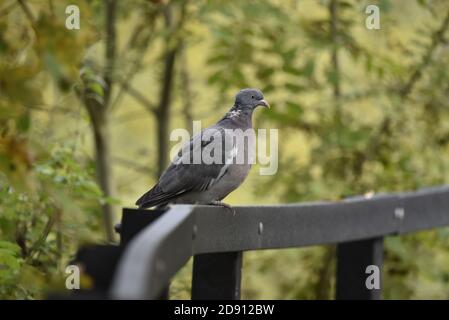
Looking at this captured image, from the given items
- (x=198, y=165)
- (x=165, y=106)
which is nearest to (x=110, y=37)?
(x=165, y=106)

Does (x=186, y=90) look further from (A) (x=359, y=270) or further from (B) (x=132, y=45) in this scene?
(A) (x=359, y=270)

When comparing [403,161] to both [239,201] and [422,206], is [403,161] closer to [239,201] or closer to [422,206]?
[239,201]

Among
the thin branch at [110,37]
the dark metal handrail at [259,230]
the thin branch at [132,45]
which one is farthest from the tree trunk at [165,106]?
the dark metal handrail at [259,230]

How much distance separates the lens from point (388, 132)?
24.7 ft

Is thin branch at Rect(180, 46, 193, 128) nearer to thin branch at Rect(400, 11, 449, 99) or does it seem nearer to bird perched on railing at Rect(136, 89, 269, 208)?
thin branch at Rect(400, 11, 449, 99)

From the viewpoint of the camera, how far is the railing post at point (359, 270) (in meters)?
4.41

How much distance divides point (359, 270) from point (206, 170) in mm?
870

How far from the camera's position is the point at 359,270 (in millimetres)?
4445

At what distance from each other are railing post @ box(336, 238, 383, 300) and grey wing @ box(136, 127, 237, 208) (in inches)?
28.6

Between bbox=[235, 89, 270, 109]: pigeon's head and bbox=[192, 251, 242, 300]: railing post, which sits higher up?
bbox=[235, 89, 270, 109]: pigeon's head

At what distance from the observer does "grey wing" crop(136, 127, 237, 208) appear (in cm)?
445

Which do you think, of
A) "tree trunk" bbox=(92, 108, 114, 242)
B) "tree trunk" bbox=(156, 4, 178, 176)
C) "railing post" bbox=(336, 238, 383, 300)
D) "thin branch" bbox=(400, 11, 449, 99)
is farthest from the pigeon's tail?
"thin branch" bbox=(400, 11, 449, 99)
